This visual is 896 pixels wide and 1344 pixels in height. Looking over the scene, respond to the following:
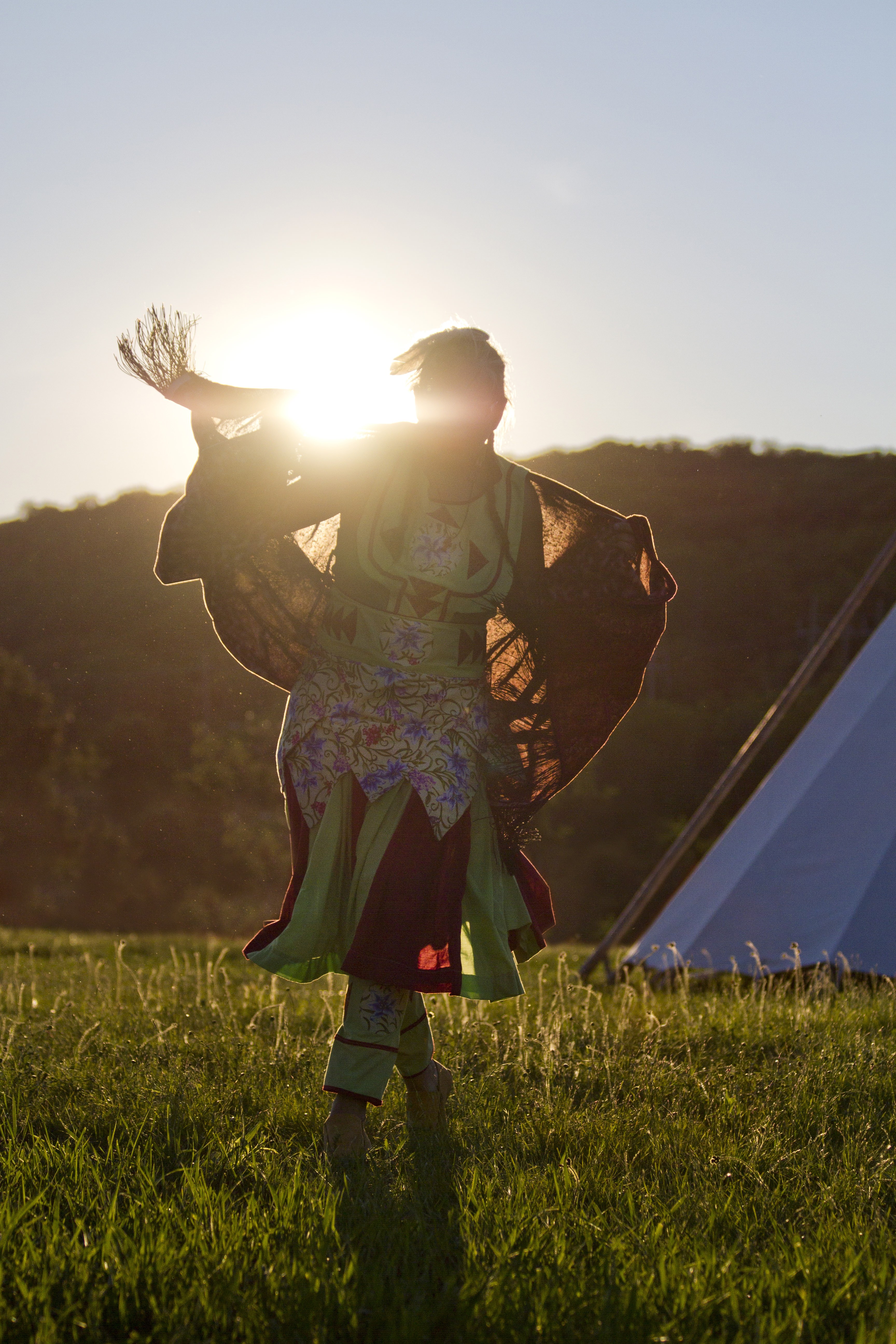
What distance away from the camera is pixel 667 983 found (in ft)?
16.0

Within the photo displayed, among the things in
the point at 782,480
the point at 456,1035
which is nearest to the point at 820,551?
the point at 782,480

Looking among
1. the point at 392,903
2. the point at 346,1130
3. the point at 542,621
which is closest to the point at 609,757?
the point at 542,621

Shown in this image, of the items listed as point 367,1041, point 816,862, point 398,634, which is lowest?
point 367,1041

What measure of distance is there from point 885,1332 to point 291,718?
166 centimetres

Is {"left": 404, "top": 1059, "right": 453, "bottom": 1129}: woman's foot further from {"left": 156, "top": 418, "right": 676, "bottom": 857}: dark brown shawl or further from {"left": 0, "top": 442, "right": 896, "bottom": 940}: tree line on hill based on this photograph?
{"left": 0, "top": 442, "right": 896, "bottom": 940}: tree line on hill

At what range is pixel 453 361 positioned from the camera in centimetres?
254

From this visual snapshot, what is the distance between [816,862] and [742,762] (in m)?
0.78

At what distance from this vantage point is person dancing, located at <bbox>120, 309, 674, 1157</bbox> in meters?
2.30

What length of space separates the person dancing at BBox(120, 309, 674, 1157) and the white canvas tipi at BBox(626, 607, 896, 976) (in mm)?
2552

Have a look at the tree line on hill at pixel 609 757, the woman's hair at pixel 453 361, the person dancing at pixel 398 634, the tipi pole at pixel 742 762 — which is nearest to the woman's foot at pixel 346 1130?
the person dancing at pixel 398 634

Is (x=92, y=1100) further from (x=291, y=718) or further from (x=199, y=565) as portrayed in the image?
(x=199, y=565)

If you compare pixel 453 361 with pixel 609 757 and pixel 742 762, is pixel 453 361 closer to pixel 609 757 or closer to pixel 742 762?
pixel 742 762

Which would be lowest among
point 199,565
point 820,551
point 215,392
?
point 199,565

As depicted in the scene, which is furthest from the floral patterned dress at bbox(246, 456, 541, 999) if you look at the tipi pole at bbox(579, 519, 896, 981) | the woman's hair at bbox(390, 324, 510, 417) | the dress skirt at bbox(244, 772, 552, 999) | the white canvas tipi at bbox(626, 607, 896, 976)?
the tipi pole at bbox(579, 519, 896, 981)
